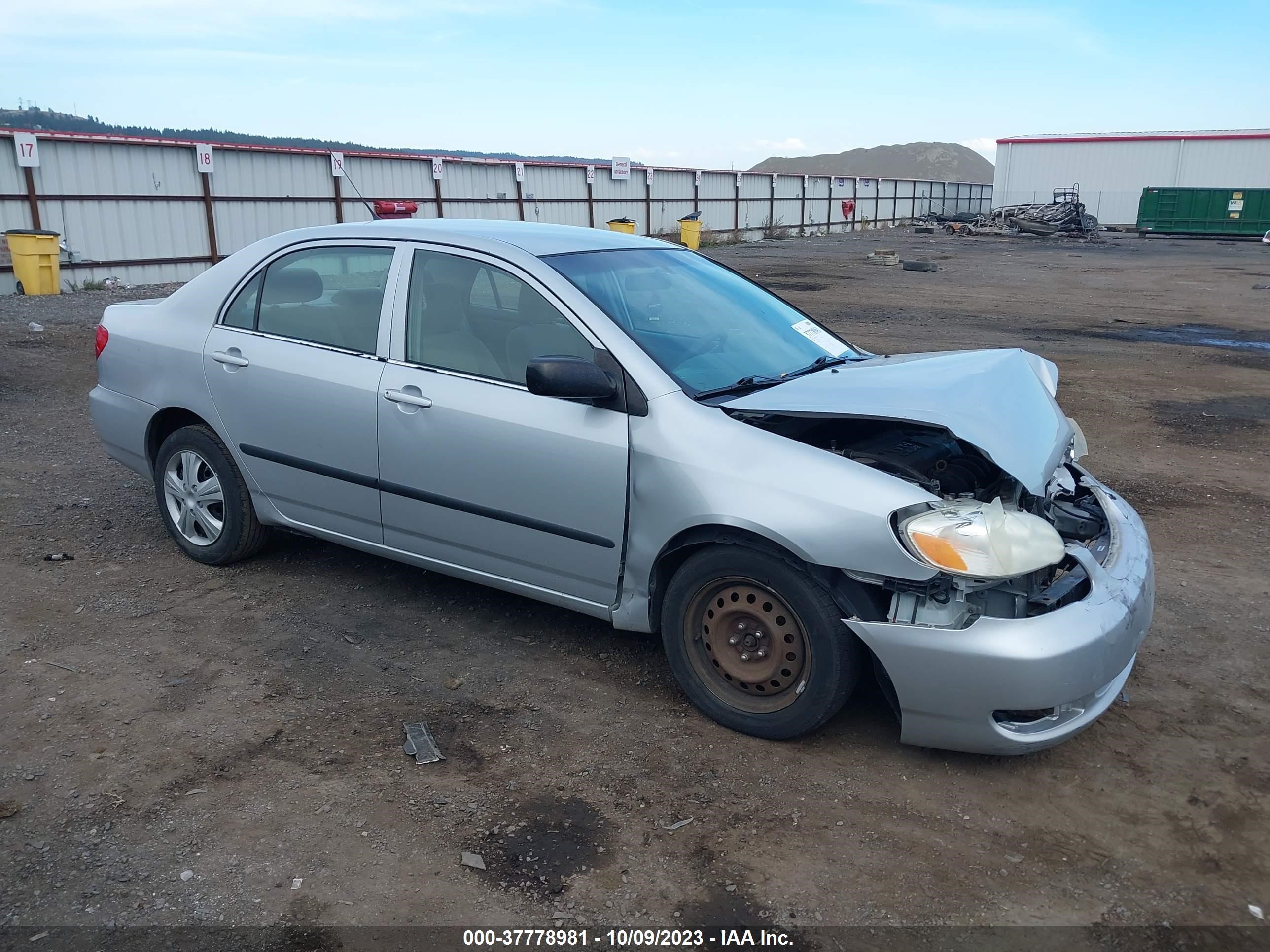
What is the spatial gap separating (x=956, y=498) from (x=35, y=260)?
16.6 metres

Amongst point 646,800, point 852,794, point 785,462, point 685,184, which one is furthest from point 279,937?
point 685,184

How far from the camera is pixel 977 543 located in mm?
3002

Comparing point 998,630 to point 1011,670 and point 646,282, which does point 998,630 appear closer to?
point 1011,670

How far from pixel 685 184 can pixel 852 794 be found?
3480 cm

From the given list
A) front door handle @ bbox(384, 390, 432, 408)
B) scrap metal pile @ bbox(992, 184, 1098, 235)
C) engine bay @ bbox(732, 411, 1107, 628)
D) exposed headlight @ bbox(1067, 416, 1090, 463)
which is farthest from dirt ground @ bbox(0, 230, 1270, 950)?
scrap metal pile @ bbox(992, 184, 1098, 235)

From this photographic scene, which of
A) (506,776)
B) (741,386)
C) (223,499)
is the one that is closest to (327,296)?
(223,499)

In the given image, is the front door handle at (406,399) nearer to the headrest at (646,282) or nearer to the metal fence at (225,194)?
the headrest at (646,282)

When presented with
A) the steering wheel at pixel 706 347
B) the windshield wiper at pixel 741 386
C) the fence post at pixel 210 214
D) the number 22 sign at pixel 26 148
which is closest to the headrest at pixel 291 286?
the steering wheel at pixel 706 347

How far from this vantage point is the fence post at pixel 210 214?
20.2m

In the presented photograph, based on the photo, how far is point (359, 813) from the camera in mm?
3051

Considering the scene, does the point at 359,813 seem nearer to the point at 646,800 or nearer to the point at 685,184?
the point at 646,800

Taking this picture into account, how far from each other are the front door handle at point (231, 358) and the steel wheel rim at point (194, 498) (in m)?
0.50

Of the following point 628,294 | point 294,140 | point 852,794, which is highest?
point 294,140

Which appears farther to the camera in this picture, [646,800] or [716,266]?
[716,266]
